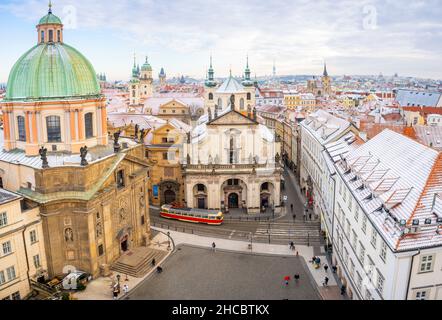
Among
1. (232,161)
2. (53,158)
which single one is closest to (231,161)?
(232,161)

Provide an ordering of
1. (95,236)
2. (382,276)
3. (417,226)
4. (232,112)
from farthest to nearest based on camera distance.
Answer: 1. (232,112)
2. (95,236)
3. (382,276)
4. (417,226)

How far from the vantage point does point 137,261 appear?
52.8 m

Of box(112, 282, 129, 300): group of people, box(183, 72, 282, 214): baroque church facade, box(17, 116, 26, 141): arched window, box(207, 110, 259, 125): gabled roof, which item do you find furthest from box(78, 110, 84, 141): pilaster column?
box(207, 110, 259, 125): gabled roof

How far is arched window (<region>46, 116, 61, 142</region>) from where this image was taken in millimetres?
50250

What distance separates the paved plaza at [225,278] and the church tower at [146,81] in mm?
137154

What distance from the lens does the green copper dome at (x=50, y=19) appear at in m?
51.4

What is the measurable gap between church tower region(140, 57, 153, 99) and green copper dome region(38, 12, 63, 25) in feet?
438

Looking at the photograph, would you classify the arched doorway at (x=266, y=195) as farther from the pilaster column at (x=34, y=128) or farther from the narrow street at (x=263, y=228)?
the pilaster column at (x=34, y=128)

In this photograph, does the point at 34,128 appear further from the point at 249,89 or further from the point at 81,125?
the point at 249,89

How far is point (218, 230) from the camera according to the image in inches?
2606

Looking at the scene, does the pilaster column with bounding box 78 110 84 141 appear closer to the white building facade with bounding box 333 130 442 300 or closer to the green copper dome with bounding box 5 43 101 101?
the green copper dome with bounding box 5 43 101 101
